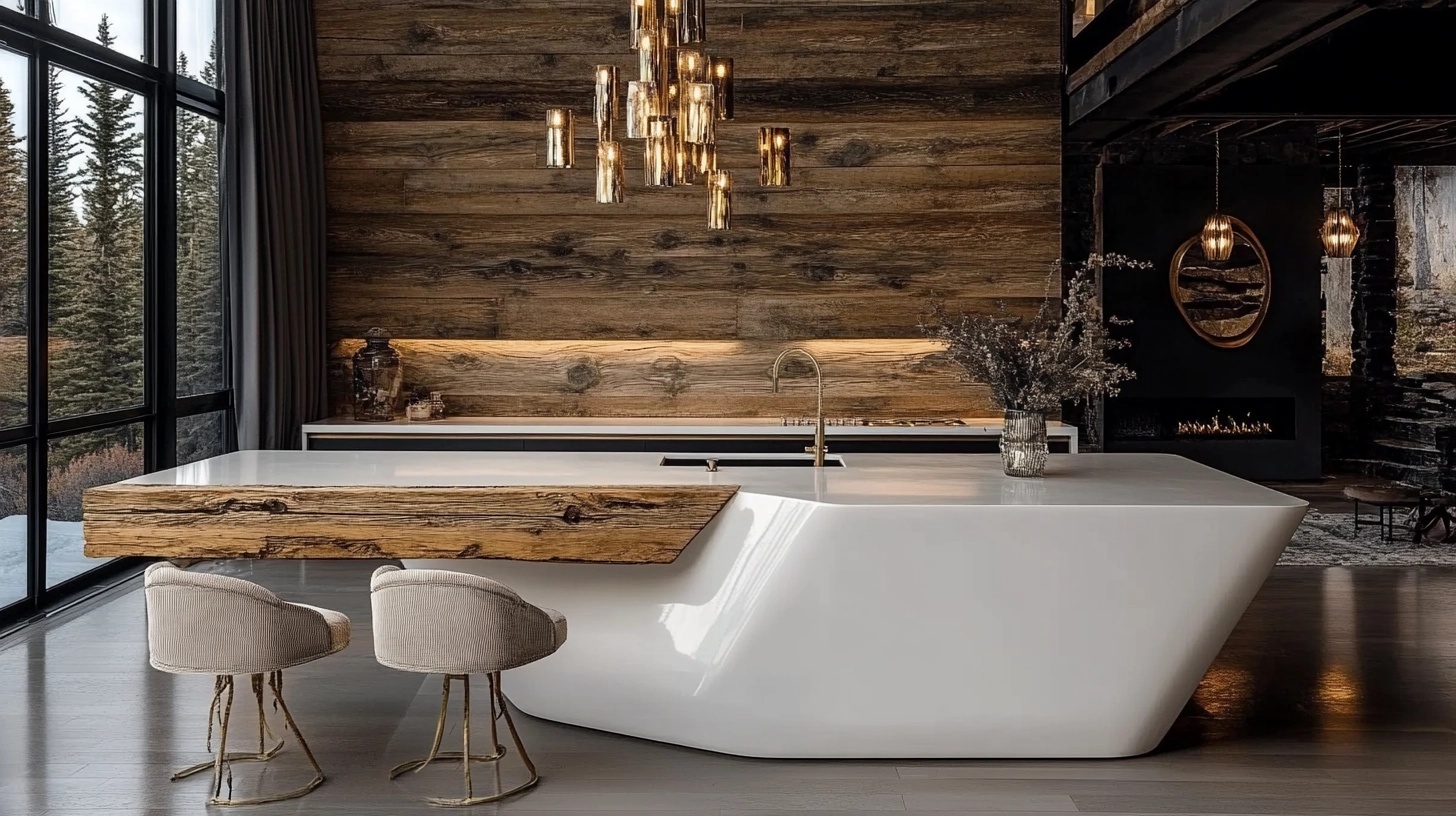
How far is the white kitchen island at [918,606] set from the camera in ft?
10.7

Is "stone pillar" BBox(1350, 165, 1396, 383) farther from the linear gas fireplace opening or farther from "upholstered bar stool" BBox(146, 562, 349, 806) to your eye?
"upholstered bar stool" BBox(146, 562, 349, 806)

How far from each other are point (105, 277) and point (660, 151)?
321 centimetres

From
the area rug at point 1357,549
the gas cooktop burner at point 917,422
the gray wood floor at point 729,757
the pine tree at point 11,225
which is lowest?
the gray wood floor at point 729,757

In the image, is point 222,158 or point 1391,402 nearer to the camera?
point 222,158

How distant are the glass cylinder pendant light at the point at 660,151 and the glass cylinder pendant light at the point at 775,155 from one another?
592 millimetres

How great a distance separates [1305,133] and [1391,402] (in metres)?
2.32

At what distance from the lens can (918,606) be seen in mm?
3338

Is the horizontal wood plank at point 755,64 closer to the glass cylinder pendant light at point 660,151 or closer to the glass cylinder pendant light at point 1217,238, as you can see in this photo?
the glass cylinder pendant light at point 1217,238

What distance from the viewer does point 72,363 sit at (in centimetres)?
532

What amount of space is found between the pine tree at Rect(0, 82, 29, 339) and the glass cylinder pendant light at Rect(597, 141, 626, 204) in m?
2.58

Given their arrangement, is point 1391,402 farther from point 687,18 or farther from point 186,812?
point 186,812

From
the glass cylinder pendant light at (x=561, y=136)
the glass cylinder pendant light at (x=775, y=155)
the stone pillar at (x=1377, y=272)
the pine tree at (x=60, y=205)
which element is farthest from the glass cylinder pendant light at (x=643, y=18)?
the stone pillar at (x=1377, y=272)

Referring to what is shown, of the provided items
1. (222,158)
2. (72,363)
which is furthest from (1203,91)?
(72,363)

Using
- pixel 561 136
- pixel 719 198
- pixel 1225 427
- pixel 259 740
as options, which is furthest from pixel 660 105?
pixel 1225 427
